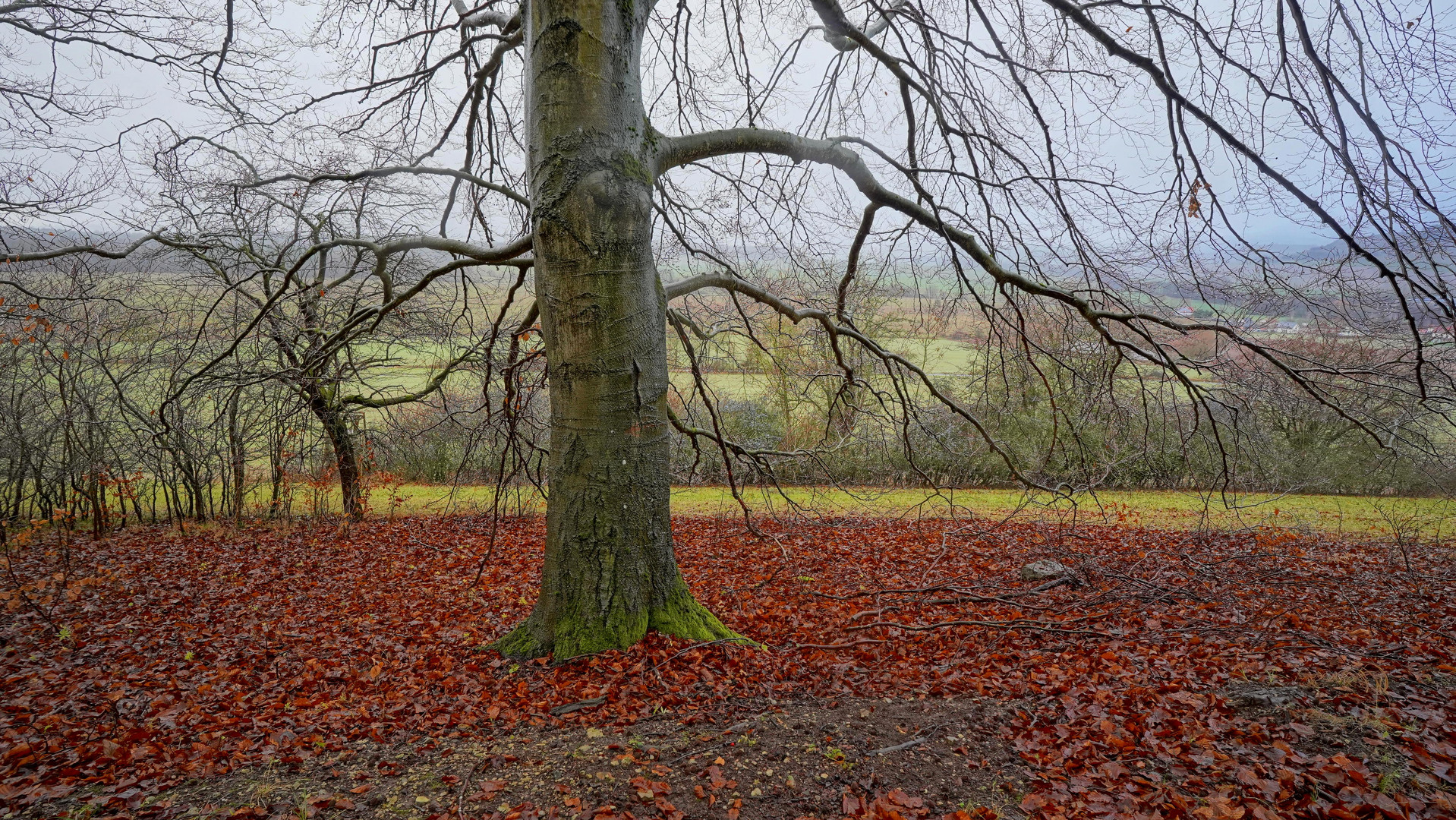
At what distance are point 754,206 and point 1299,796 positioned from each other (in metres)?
5.20

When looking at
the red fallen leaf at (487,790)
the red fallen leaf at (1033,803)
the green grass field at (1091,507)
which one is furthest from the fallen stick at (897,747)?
the green grass field at (1091,507)

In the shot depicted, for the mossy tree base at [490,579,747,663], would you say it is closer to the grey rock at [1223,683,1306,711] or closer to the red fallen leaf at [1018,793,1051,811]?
the red fallen leaf at [1018,793,1051,811]

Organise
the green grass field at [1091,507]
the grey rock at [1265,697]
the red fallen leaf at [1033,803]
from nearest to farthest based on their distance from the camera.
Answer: the red fallen leaf at [1033,803] → the grey rock at [1265,697] → the green grass field at [1091,507]

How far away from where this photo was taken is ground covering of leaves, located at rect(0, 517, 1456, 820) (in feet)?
7.73

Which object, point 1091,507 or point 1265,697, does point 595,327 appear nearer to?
point 1265,697

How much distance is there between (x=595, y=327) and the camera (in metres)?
3.35

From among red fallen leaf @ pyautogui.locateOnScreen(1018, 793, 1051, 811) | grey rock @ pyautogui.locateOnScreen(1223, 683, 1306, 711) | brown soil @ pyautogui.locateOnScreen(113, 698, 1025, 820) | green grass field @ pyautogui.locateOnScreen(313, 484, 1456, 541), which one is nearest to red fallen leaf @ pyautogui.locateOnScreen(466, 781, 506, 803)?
brown soil @ pyautogui.locateOnScreen(113, 698, 1025, 820)

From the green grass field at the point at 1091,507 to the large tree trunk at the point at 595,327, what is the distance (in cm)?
623

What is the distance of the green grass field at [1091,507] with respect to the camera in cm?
1005

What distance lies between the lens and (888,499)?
13.0 metres

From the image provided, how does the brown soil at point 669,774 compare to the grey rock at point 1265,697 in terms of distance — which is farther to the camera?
the grey rock at point 1265,697

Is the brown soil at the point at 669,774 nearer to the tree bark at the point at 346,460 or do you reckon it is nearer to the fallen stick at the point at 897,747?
the fallen stick at the point at 897,747

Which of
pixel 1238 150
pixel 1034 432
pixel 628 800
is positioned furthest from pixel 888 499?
pixel 628 800

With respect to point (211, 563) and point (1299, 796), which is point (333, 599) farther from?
point (1299, 796)
